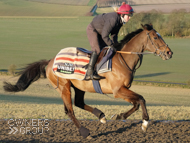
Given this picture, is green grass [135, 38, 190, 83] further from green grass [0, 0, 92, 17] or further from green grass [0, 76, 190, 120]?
green grass [0, 0, 92, 17]

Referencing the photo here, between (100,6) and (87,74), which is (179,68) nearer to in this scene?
(87,74)

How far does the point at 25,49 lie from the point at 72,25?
144 ft

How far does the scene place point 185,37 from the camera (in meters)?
61.6

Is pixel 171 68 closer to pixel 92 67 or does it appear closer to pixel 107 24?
pixel 92 67

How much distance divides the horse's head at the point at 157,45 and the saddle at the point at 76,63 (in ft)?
2.89

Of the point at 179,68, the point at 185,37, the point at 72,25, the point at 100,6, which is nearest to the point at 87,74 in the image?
the point at 179,68

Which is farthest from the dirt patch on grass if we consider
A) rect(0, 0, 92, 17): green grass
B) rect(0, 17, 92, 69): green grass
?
rect(0, 0, 92, 17): green grass

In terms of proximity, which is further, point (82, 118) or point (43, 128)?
point (82, 118)

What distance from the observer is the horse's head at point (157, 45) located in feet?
21.0

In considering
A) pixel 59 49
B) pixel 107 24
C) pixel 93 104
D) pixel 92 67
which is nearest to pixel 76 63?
pixel 92 67

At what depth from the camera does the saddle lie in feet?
22.3

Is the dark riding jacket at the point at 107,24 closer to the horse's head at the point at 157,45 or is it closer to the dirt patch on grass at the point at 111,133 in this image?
the horse's head at the point at 157,45

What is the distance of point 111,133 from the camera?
709 cm

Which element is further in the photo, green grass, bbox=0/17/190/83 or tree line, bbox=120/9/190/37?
tree line, bbox=120/9/190/37
